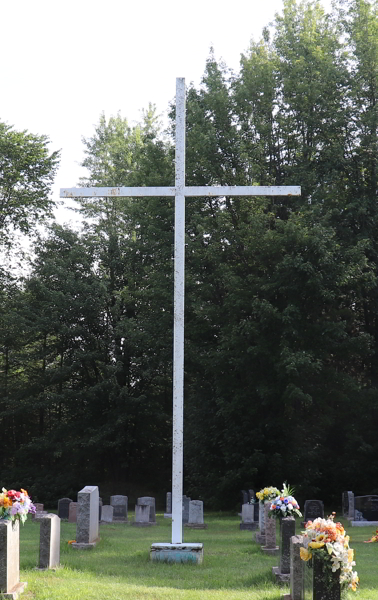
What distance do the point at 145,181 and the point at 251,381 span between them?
7794 millimetres

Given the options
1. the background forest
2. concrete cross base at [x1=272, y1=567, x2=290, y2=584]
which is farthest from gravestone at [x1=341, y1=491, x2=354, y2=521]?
concrete cross base at [x1=272, y1=567, x2=290, y2=584]

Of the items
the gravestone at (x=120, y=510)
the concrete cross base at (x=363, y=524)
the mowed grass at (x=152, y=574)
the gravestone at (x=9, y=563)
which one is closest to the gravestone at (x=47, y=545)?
the mowed grass at (x=152, y=574)

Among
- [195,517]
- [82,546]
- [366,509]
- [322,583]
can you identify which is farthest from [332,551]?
[366,509]

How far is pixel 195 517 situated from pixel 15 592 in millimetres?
9252

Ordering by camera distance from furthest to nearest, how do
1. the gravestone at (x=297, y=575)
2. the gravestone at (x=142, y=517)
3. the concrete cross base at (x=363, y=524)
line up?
the concrete cross base at (x=363, y=524)
the gravestone at (x=142, y=517)
the gravestone at (x=297, y=575)

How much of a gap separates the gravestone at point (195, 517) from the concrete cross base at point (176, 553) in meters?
6.89

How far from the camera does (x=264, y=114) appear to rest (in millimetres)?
23594

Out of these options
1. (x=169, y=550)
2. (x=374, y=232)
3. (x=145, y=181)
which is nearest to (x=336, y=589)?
(x=169, y=550)

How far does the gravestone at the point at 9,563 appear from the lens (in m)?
6.50

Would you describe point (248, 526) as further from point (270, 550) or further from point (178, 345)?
point (178, 345)

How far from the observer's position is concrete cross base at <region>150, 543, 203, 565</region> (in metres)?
8.48

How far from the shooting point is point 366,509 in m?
17.0

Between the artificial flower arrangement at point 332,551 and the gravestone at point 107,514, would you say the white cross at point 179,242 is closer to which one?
the artificial flower arrangement at point 332,551

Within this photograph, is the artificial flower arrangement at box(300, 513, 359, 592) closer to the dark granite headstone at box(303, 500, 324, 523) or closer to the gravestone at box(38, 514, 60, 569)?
the gravestone at box(38, 514, 60, 569)
